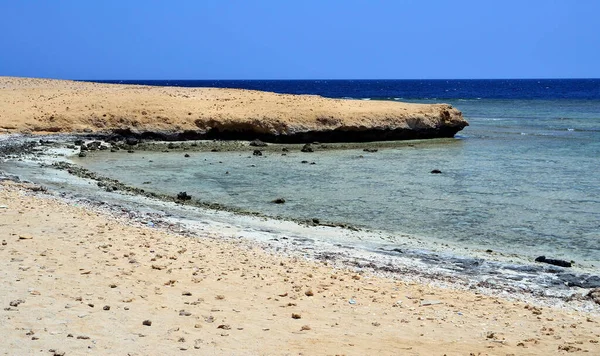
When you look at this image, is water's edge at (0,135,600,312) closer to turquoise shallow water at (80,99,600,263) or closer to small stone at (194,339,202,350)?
turquoise shallow water at (80,99,600,263)

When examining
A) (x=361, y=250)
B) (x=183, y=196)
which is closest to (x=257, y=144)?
(x=183, y=196)

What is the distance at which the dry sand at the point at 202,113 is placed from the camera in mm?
24547

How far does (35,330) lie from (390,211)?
8.92 meters

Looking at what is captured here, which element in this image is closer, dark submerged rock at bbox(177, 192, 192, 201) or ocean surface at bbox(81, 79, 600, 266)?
ocean surface at bbox(81, 79, 600, 266)

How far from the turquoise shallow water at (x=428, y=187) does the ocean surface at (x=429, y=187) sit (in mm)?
21

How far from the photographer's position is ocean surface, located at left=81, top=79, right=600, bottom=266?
12.2 meters

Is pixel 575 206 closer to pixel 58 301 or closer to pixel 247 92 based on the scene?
pixel 58 301

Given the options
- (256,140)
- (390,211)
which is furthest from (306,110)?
(390,211)

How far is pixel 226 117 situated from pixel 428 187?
10764 mm

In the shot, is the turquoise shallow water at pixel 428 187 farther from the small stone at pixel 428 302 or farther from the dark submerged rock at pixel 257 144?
the small stone at pixel 428 302

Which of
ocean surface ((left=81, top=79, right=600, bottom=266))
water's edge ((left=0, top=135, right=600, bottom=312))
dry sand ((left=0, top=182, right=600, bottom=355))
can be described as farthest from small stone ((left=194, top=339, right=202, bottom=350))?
ocean surface ((left=81, top=79, right=600, bottom=266))

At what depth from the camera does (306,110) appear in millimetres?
26641

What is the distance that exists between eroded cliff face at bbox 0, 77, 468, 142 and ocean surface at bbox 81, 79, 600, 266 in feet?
5.87

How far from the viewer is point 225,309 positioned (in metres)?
6.66
